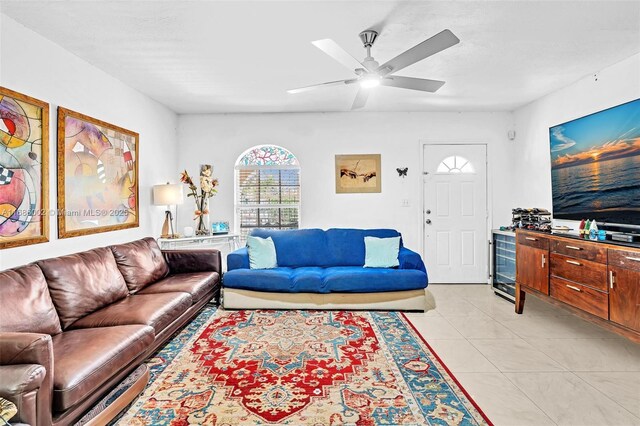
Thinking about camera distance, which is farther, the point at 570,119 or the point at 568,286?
the point at 570,119

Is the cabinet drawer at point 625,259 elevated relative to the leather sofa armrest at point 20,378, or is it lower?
elevated

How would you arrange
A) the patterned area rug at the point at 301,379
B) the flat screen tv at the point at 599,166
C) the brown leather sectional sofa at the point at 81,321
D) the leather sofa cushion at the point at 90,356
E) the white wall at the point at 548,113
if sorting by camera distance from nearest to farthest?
the brown leather sectional sofa at the point at 81,321
the leather sofa cushion at the point at 90,356
the patterned area rug at the point at 301,379
the flat screen tv at the point at 599,166
the white wall at the point at 548,113

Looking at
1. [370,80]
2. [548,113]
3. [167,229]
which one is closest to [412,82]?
[370,80]

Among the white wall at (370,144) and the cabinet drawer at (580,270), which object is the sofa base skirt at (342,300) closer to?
the cabinet drawer at (580,270)

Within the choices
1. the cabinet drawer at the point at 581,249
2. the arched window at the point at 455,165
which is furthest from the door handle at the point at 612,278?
the arched window at the point at 455,165

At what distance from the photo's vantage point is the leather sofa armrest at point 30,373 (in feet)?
4.66

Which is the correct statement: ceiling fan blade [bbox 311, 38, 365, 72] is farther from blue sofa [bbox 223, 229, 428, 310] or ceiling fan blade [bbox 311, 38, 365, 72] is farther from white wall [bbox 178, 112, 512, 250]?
white wall [bbox 178, 112, 512, 250]

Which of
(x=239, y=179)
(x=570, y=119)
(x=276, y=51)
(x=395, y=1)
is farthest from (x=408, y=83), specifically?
(x=239, y=179)

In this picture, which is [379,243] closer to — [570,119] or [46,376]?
[570,119]

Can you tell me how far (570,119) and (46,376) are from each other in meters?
4.97

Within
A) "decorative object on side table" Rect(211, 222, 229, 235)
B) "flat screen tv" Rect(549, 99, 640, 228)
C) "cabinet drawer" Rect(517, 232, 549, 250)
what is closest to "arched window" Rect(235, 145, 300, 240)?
"decorative object on side table" Rect(211, 222, 229, 235)

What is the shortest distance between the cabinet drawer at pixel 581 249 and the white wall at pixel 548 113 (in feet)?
4.14

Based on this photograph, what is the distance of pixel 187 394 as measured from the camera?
2.19 meters

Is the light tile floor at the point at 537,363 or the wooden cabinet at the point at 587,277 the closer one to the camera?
the light tile floor at the point at 537,363
